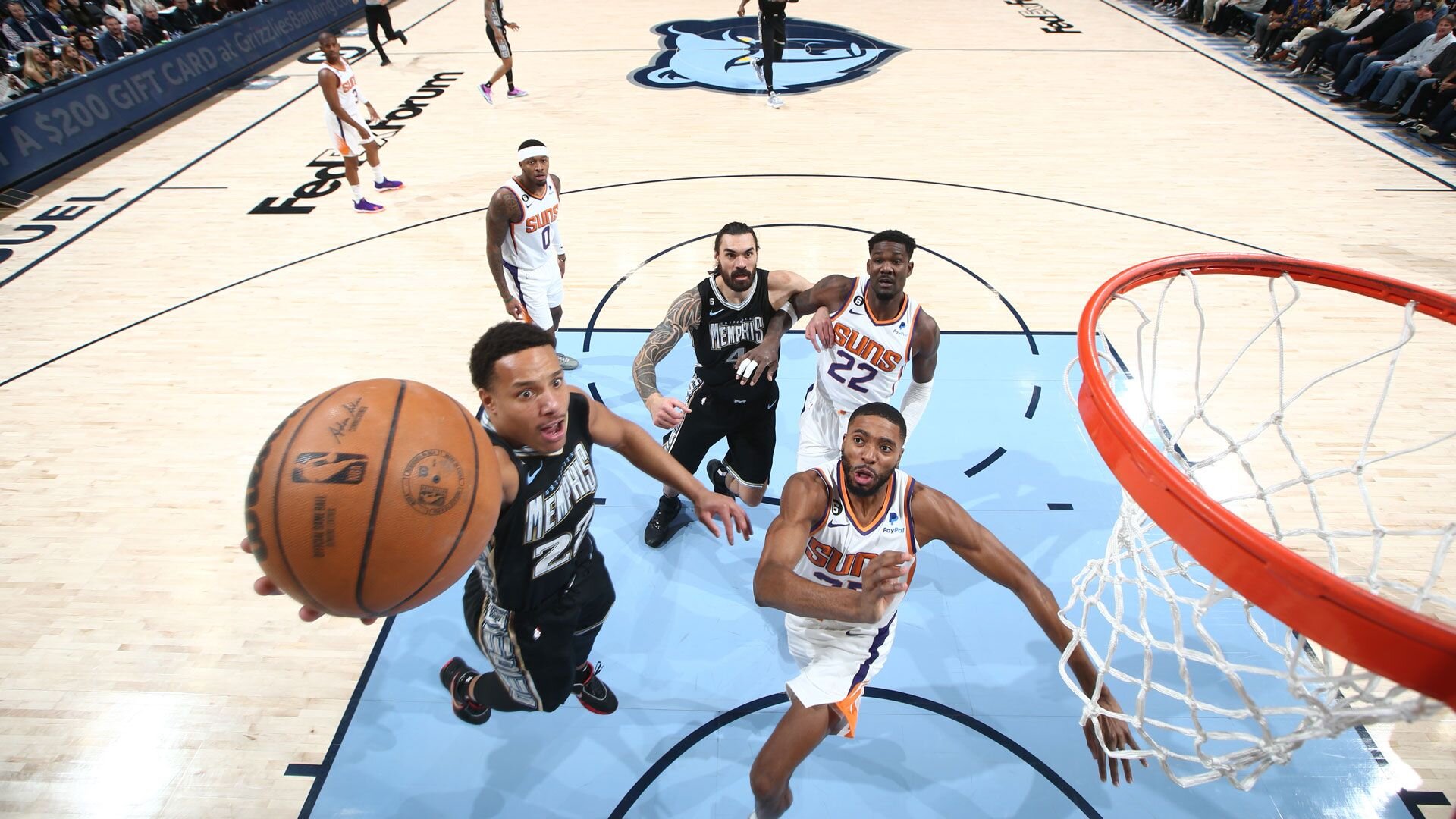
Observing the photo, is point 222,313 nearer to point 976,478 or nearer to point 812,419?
point 812,419

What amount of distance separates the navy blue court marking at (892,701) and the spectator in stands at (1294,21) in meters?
13.3

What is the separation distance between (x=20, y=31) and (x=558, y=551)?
12.6 m

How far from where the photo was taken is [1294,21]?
1156cm

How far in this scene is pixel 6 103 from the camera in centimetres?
815

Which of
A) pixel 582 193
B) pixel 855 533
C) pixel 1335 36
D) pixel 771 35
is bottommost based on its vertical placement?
pixel 582 193

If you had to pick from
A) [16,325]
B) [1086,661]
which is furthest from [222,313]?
[1086,661]

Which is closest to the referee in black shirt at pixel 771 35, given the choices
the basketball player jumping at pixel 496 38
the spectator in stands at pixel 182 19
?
the basketball player jumping at pixel 496 38

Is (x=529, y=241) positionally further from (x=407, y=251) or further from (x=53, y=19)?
(x=53, y=19)

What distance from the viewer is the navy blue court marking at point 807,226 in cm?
562

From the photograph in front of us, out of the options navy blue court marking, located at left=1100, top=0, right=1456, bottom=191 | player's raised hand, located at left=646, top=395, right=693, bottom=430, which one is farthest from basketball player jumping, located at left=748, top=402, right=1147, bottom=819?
navy blue court marking, located at left=1100, top=0, right=1456, bottom=191

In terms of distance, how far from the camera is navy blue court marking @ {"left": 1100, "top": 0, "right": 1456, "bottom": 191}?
8344mm

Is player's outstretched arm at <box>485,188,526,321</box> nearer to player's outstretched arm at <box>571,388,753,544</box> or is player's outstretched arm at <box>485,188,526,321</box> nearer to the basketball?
player's outstretched arm at <box>571,388,753,544</box>

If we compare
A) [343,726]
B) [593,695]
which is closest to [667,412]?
[593,695]

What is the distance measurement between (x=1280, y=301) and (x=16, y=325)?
391 inches
